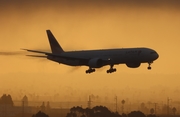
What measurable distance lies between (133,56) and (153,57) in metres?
4.98

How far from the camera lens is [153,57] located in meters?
200

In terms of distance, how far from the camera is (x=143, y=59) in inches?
7864

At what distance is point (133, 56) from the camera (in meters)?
200

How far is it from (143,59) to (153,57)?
8.32 ft

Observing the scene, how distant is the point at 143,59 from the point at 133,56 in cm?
260
